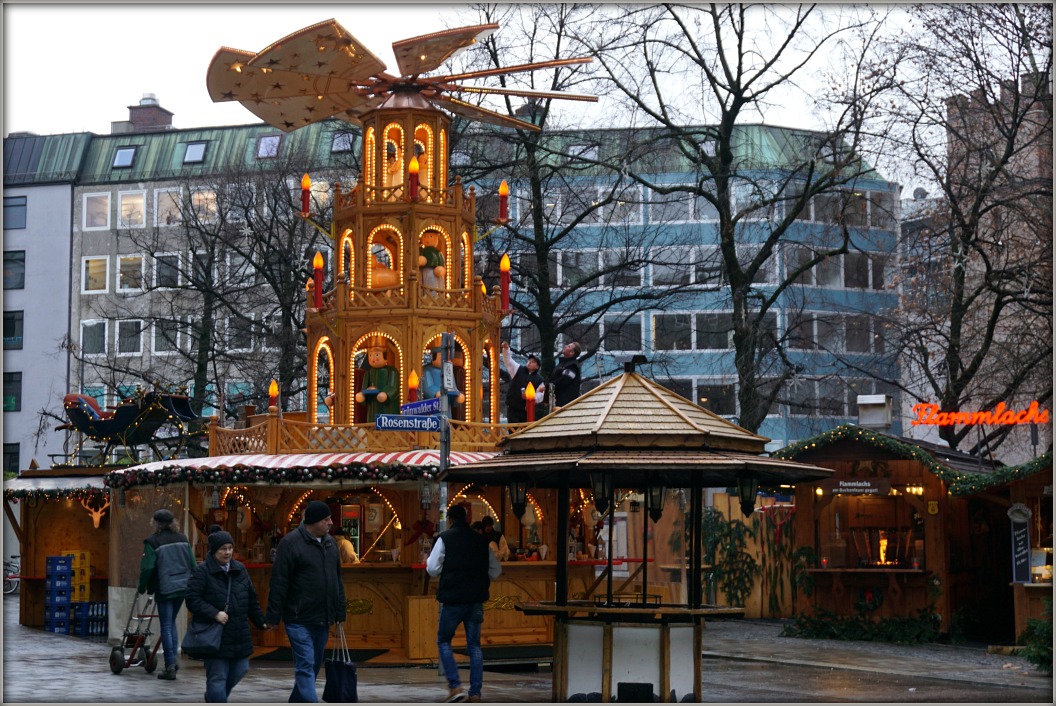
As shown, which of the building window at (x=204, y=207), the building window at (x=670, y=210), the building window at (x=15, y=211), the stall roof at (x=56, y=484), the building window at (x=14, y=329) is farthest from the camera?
the building window at (x=15, y=211)

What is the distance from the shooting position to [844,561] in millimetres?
27797

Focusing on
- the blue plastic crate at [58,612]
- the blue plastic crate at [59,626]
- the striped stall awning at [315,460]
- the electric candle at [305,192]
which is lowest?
the blue plastic crate at [59,626]

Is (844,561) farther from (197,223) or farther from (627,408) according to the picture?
(197,223)

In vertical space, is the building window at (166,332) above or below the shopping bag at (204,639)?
above

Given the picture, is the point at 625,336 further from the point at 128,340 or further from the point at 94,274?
the point at 94,274

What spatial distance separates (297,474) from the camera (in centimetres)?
2292

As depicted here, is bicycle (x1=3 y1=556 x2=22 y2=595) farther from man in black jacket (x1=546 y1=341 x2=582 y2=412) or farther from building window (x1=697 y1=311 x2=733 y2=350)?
building window (x1=697 y1=311 x2=733 y2=350)

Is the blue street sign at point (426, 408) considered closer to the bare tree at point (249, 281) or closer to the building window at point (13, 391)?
the bare tree at point (249, 281)

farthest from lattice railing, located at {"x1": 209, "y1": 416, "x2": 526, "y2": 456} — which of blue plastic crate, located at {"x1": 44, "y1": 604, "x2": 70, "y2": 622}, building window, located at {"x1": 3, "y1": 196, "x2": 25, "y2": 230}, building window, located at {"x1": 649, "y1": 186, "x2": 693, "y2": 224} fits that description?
building window, located at {"x1": 3, "y1": 196, "x2": 25, "y2": 230}

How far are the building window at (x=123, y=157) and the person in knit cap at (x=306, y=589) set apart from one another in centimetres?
4955

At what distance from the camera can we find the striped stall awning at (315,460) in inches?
898

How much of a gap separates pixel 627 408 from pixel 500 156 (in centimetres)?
2058

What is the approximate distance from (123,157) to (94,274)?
15.9 feet

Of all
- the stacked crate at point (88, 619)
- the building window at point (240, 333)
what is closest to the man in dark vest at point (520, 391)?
the stacked crate at point (88, 619)
